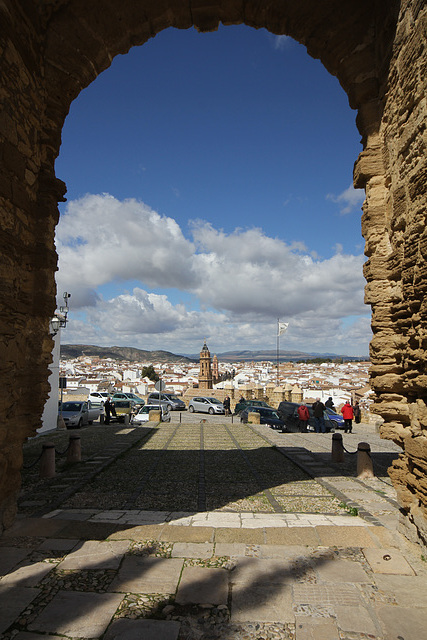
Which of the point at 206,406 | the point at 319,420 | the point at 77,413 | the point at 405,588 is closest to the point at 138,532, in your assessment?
the point at 405,588

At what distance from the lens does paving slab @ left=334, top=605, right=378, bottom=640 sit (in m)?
2.78

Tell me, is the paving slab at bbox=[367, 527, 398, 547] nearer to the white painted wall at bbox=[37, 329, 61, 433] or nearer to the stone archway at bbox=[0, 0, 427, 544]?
the stone archway at bbox=[0, 0, 427, 544]

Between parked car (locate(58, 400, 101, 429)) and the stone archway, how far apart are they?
1368 cm

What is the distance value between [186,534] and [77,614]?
1611 mm

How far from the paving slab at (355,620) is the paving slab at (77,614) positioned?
5.66 feet

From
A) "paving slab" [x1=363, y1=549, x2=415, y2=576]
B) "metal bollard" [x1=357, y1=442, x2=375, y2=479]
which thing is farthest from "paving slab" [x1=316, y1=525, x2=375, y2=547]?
"metal bollard" [x1=357, y1=442, x2=375, y2=479]

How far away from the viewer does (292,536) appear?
432cm

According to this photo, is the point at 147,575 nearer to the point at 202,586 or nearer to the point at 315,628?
the point at 202,586

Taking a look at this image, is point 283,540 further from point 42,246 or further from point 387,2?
point 387,2

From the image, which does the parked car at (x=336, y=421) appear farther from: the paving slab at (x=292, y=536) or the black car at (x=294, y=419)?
the paving slab at (x=292, y=536)

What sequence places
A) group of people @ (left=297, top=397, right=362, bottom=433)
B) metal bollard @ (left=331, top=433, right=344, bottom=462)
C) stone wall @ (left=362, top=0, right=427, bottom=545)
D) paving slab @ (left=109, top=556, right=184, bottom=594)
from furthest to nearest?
group of people @ (left=297, top=397, right=362, bottom=433) < metal bollard @ (left=331, top=433, right=344, bottom=462) < stone wall @ (left=362, top=0, right=427, bottom=545) < paving slab @ (left=109, top=556, right=184, bottom=594)

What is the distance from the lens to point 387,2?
188 inches

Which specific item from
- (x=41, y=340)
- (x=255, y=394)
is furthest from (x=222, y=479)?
(x=255, y=394)

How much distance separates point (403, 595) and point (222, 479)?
4490 millimetres
